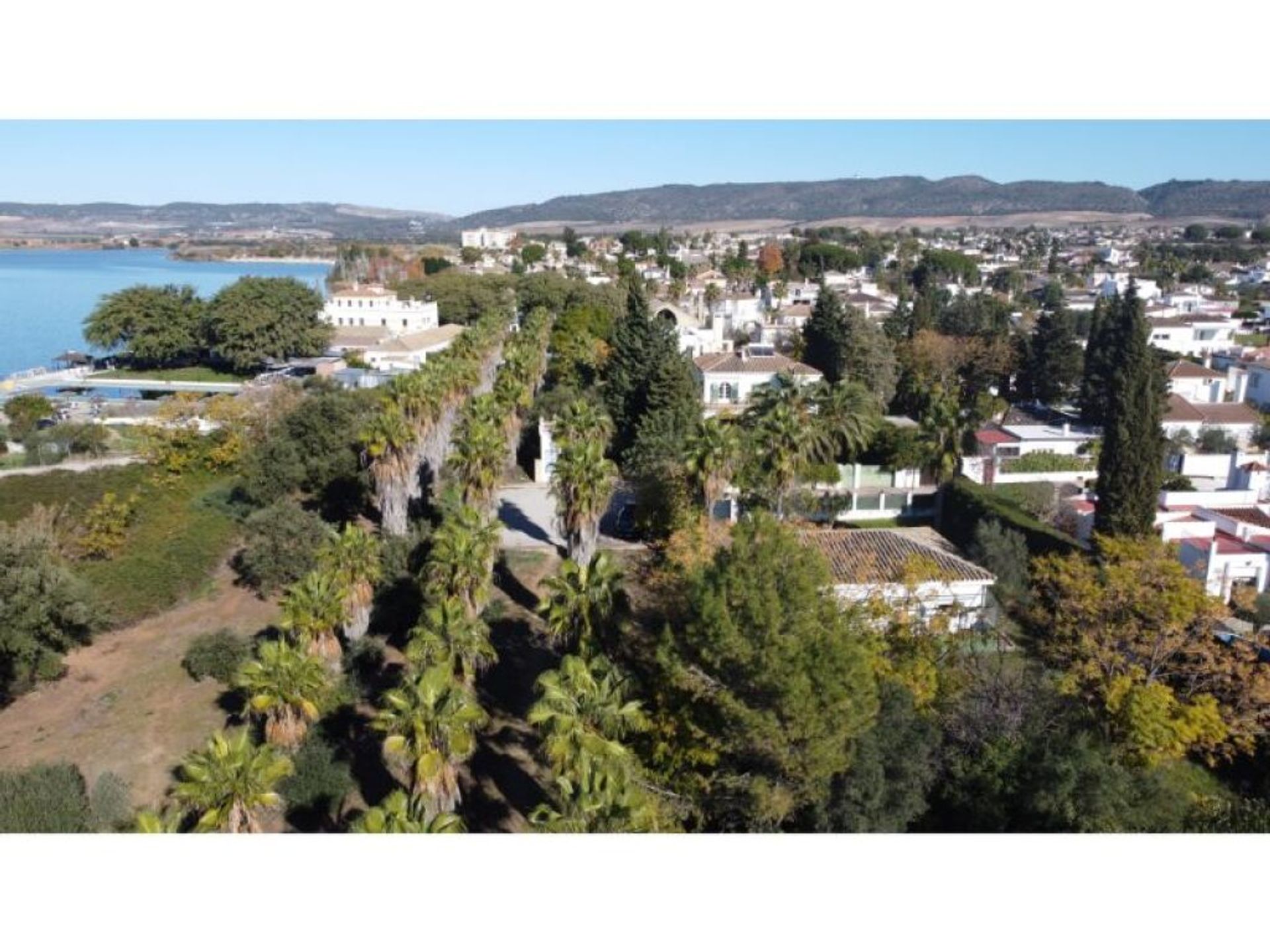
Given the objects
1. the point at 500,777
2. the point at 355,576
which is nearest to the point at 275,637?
the point at 355,576

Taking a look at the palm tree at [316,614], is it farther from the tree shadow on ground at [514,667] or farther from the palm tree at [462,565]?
the tree shadow on ground at [514,667]

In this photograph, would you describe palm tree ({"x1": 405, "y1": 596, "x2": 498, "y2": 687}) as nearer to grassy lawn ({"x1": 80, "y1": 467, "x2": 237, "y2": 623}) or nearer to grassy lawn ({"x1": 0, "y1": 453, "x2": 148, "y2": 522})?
grassy lawn ({"x1": 80, "y1": 467, "x2": 237, "y2": 623})

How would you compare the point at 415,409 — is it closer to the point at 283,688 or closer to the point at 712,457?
the point at 712,457

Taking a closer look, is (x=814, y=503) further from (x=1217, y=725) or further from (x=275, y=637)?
(x=275, y=637)

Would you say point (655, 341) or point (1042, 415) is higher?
point (655, 341)

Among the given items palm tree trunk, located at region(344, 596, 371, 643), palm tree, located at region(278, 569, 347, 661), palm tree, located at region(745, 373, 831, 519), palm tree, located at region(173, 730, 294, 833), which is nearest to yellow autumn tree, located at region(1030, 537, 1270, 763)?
palm tree, located at region(745, 373, 831, 519)

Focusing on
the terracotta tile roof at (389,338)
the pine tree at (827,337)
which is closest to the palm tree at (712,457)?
the pine tree at (827,337)
